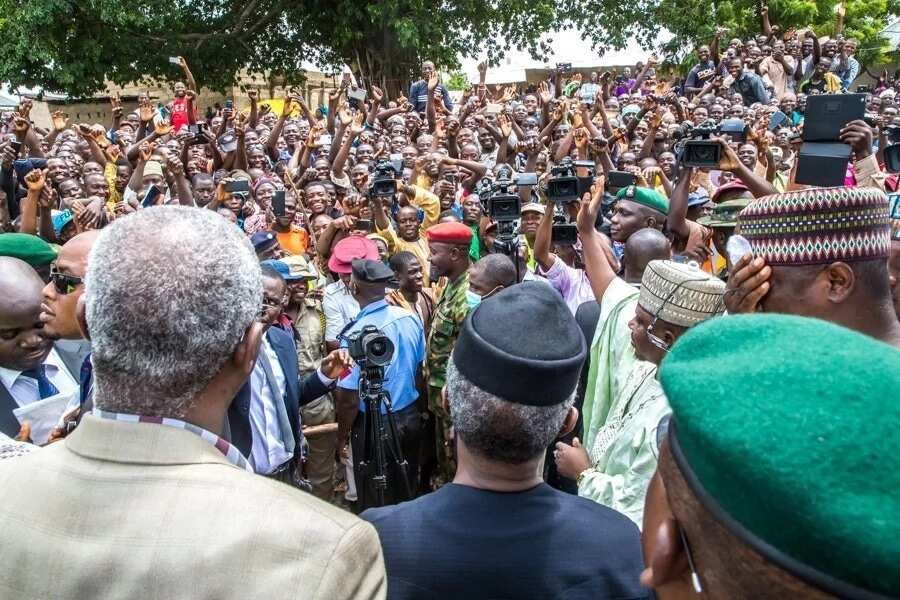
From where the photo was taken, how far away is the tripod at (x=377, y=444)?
11.2 ft

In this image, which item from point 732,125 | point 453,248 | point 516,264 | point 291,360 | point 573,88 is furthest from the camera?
point 573,88

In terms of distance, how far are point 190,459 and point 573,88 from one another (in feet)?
50.7

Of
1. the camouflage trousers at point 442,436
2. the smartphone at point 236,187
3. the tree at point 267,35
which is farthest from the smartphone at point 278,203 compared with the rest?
the tree at point 267,35

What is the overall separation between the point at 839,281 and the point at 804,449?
144cm

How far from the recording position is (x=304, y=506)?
1.14 meters

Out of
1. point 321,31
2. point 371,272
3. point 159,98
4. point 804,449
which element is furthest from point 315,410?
point 159,98

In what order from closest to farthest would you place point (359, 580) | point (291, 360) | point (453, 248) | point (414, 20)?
1. point (359, 580)
2. point (291, 360)
3. point (453, 248)
4. point (414, 20)

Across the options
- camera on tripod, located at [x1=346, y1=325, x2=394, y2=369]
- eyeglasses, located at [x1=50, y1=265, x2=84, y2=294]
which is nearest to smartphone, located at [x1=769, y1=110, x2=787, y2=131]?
camera on tripod, located at [x1=346, y1=325, x2=394, y2=369]

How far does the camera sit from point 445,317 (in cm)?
423

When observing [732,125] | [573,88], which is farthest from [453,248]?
[573,88]

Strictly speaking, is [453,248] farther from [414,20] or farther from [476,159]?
[414,20]

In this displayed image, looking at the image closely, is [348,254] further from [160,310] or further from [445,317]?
[160,310]

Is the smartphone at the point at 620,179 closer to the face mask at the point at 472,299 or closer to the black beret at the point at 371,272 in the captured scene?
the face mask at the point at 472,299

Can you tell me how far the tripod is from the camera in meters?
3.42
